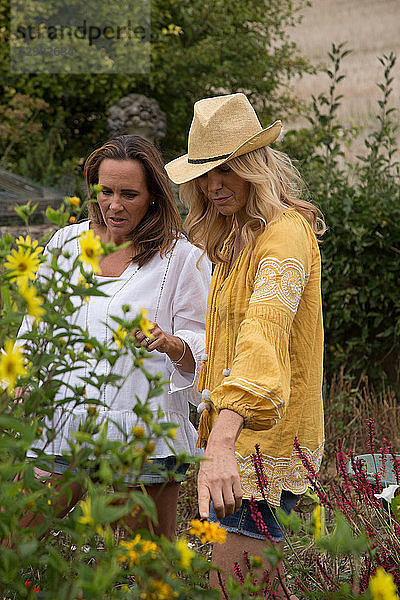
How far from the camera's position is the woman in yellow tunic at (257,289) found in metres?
1.54

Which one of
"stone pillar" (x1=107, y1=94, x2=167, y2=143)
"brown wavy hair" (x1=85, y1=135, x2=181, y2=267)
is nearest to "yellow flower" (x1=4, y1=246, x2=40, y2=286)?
"brown wavy hair" (x1=85, y1=135, x2=181, y2=267)

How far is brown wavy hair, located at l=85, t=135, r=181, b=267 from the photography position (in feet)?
7.17

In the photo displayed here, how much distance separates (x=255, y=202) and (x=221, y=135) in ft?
0.62

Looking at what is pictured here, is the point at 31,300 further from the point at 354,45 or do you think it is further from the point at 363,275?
the point at 354,45

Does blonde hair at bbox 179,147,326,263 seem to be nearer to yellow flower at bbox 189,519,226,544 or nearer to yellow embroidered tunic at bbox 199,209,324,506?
yellow embroidered tunic at bbox 199,209,324,506

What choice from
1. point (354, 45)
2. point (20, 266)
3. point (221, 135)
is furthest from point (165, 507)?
point (354, 45)

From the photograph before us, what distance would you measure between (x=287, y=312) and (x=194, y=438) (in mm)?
784

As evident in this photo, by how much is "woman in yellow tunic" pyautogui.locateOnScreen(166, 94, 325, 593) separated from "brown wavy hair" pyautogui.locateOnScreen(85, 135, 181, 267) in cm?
31

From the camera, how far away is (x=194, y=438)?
7.13ft

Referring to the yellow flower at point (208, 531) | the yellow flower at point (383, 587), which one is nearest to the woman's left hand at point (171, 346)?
the yellow flower at point (208, 531)

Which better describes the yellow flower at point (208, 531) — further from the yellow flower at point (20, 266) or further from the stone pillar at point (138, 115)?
the stone pillar at point (138, 115)

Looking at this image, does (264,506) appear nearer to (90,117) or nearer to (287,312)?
(287,312)

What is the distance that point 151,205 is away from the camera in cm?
228

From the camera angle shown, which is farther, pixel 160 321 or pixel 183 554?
pixel 160 321
